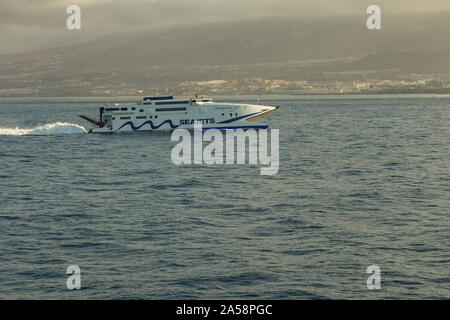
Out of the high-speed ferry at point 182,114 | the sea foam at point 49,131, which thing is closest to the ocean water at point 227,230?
the high-speed ferry at point 182,114

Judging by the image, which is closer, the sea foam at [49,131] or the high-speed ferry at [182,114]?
the high-speed ferry at [182,114]

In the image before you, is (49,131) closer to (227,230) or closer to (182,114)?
(182,114)

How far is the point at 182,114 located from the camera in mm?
98938

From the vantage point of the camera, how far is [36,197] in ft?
144

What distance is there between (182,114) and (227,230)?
68339 millimetres

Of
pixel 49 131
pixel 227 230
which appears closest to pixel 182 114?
pixel 49 131

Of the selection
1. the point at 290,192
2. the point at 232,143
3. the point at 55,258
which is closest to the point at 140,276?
the point at 55,258

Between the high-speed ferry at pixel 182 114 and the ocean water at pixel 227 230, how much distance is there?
3454 centimetres

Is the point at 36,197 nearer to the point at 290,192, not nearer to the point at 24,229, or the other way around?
the point at 24,229

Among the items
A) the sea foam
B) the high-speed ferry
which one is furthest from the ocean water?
the sea foam

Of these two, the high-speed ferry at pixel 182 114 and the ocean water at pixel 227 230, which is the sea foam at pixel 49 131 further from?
the ocean water at pixel 227 230

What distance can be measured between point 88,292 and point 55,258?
16.9 feet

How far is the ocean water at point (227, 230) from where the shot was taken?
2366cm

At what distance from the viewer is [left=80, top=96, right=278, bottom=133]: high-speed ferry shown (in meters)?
97.2
